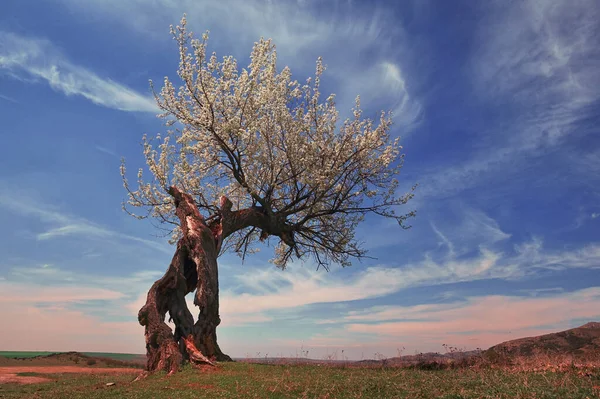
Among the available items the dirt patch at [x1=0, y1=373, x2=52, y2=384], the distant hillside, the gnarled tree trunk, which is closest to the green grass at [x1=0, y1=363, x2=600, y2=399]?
the gnarled tree trunk

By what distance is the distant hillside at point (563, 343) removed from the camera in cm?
2711

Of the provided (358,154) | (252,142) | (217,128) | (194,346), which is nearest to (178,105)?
(217,128)

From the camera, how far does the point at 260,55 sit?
30125mm

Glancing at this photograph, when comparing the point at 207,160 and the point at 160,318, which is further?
the point at 207,160

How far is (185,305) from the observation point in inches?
1070

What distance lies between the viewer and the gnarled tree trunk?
24.4 meters

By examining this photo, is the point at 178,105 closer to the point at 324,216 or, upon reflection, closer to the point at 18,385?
the point at 324,216

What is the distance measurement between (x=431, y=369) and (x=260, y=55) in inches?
859

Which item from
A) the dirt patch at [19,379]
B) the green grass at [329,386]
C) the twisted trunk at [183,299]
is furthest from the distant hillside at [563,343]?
the dirt patch at [19,379]

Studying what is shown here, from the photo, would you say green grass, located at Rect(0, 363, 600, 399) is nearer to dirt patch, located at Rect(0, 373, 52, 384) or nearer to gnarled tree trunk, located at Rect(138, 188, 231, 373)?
gnarled tree trunk, located at Rect(138, 188, 231, 373)

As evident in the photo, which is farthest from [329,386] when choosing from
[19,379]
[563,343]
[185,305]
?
[19,379]

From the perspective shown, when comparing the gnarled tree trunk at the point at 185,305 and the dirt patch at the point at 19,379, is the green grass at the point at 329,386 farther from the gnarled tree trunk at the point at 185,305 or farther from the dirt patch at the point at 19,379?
the dirt patch at the point at 19,379

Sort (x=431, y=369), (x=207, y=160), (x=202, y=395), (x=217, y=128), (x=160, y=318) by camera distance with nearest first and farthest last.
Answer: (x=202, y=395) < (x=431, y=369) < (x=160, y=318) < (x=217, y=128) < (x=207, y=160)

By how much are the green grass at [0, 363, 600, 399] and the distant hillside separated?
11.1 m
